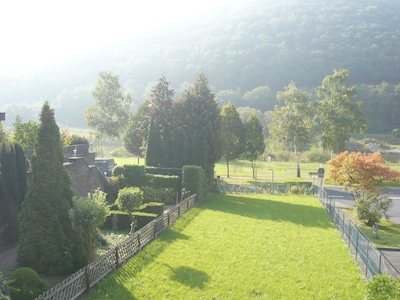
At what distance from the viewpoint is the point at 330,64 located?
397 ft

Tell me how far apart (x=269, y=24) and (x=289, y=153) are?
13733cm

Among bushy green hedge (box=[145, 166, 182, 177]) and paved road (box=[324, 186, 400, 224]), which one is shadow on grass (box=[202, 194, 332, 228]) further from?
paved road (box=[324, 186, 400, 224])

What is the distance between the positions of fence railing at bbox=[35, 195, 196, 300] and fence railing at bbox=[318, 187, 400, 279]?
28.7 ft

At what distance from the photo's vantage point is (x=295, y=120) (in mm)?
44062

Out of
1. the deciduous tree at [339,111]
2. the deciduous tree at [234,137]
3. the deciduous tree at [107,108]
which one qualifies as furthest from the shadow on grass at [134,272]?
the deciduous tree at [107,108]

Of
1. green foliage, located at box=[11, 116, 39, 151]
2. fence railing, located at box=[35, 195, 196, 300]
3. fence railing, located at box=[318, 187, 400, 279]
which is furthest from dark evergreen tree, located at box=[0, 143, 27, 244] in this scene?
fence railing, located at box=[318, 187, 400, 279]

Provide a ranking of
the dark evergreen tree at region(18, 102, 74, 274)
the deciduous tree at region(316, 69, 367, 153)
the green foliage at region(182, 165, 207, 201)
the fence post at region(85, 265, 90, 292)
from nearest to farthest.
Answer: the fence post at region(85, 265, 90, 292)
the dark evergreen tree at region(18, 102, 74, 274)
the green foliage at region(182, 165, 207, 201)
the deciduous tree at region(316, 69, 367, 153)

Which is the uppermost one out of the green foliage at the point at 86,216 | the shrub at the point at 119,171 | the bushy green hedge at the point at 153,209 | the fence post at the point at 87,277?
the green foliage at the point at 86,216

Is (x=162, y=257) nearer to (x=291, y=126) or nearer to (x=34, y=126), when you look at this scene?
(x=34, y=126)

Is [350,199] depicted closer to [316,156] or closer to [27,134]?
[27,134]

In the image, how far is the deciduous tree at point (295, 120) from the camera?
4412cm

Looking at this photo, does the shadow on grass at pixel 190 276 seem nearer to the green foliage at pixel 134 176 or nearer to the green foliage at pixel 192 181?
the green foliage at pixel 192 181

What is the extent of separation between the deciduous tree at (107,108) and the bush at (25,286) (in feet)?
142

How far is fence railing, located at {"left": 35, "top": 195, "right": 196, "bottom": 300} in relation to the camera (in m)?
9.67
